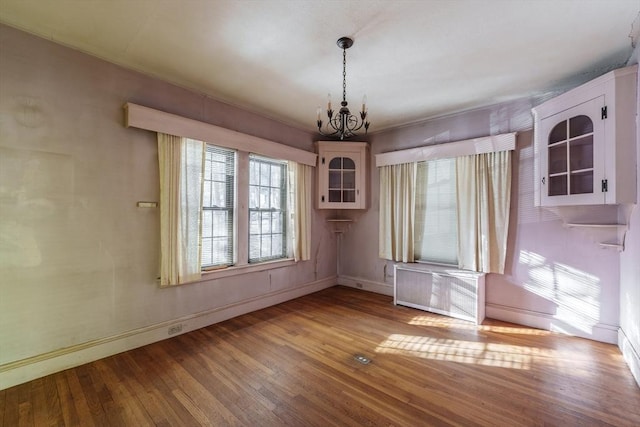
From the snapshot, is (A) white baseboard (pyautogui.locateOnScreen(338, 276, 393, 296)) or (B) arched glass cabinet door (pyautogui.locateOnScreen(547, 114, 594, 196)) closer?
(B) arched glass cabinet door (pyautogui.locateOnScreen(547, 114, 594, 196))

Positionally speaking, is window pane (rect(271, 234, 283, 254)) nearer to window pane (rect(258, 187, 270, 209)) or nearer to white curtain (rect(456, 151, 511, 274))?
window pane (rect(258, 187, 270, 209))

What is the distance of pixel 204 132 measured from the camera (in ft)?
10.4

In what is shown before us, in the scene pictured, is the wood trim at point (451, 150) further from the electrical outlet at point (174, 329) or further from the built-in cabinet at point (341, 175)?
the electrical outlet at point (174, 329)

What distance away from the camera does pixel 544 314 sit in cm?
323

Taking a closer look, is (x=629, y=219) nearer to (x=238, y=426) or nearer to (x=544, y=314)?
(x=544, y=314)

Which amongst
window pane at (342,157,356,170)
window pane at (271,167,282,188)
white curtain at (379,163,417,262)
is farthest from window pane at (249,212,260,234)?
white curtain at (379,163,417,262)

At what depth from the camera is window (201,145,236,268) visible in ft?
10.9

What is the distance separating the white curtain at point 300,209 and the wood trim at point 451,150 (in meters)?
→ 1.31

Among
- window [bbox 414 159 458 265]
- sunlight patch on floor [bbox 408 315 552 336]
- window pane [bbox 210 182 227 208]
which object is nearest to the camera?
sunlight patch on floor [bbox 408 315 552 336]

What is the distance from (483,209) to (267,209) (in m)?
3.01

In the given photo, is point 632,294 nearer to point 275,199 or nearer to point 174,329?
point 275,199

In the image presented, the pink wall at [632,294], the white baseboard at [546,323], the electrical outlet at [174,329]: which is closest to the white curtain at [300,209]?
the electrical outlet at [174,329]

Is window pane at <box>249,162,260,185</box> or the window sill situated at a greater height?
window pane at <box>249,162,260,185</box>

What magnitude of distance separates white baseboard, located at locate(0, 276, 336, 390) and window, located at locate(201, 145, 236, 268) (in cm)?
62
